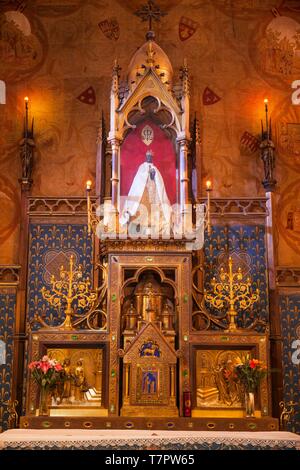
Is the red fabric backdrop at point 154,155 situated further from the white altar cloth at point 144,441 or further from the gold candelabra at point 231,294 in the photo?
the white altar cloth at point 144,441

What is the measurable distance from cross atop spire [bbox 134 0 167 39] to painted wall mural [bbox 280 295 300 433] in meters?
6.21

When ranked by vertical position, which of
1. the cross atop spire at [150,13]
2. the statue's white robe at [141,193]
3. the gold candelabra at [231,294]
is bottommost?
the gold candelabra at [231,294]

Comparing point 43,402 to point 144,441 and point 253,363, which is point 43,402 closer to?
point 144,441

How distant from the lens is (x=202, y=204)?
41.1 ft

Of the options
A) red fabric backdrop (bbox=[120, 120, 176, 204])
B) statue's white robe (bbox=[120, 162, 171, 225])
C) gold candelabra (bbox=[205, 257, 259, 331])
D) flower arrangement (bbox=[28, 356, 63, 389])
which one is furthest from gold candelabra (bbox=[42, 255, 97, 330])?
gold candelabra (bbox=[205, 257, 259, 331])

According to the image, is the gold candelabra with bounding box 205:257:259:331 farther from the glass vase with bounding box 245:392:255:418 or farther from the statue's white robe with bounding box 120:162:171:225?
the statue's white robe with bounding box 120:162:171:225

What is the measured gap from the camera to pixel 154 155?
1301cm

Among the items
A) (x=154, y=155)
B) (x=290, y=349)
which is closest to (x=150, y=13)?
(x=154, y=155)

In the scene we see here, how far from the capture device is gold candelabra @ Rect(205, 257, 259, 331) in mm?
11552

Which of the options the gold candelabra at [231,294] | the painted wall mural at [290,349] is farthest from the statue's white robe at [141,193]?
the painted wall mural at [290,349]

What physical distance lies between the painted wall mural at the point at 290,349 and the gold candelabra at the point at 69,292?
3669mm

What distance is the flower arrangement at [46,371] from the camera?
10.3m

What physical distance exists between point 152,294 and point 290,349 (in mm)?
2915

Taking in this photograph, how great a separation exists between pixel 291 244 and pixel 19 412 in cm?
619
